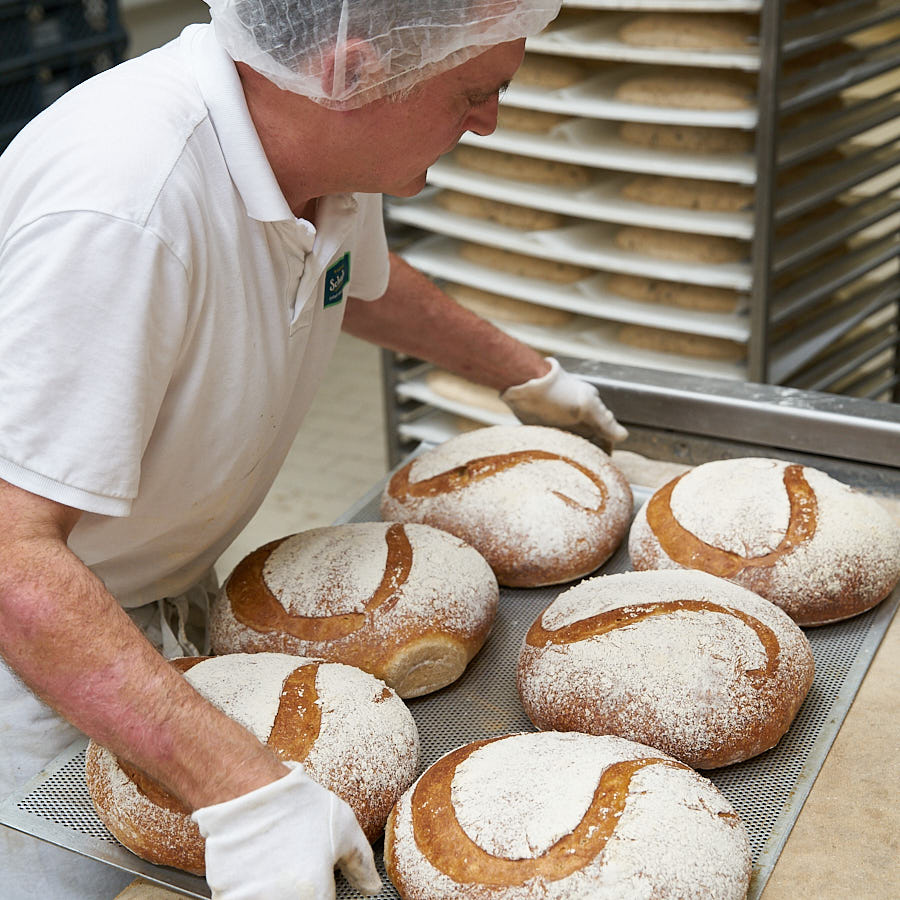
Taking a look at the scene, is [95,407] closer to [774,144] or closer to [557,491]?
[557,491]

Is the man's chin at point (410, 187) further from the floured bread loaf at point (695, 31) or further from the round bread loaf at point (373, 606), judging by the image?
the floured bread loaf at point (695, 31)

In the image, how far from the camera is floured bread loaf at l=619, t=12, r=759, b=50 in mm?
2369

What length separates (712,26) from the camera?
239 cm

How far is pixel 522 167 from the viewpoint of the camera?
110 inches

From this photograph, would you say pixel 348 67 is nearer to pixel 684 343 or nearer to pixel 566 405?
pixel 566 405

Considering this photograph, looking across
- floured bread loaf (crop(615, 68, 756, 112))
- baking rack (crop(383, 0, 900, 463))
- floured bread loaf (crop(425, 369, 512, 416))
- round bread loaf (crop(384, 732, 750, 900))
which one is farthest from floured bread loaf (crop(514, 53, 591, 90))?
round bread loaf (crop(384, 732, 750, 900))

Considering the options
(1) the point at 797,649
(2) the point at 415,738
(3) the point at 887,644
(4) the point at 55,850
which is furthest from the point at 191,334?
(3) the point at 887,644

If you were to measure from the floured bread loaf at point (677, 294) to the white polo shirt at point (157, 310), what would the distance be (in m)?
1.26

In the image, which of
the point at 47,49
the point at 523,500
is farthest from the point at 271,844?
the point at 47,49

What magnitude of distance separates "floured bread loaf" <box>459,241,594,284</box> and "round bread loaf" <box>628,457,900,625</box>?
1.26 meters

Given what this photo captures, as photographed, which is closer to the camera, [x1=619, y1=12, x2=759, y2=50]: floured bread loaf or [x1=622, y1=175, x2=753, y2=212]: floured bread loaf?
[x1=619, y1=12, x2=759, y2=50]: floured bread loaf

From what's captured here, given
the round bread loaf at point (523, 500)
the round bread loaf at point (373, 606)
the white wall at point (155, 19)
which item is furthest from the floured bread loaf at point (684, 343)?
the white wall at point (155, 19)

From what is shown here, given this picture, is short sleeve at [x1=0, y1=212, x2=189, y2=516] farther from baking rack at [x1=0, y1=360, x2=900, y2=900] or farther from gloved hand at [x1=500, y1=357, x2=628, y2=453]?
gloved hand at [x1=500, y1=357, x2=628, y2=453]

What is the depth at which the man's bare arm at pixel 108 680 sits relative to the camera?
1041mm
